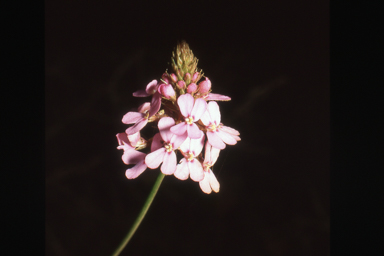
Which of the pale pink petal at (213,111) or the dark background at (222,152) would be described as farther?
the dark background at (222,152)

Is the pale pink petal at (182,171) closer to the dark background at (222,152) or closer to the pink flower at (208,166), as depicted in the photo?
the pink flower at (208,166)

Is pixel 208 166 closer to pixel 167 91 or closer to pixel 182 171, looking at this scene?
pixel 182 171

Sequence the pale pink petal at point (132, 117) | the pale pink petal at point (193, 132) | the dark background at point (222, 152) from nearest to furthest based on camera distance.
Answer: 1. the pale pink petal at point (193, 132)
2. the pale pink petal at point (132, 117)
3. the dark background at point (222, 152)

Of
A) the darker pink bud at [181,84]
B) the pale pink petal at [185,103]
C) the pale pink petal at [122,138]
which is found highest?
the darker pink bud at [181,84]

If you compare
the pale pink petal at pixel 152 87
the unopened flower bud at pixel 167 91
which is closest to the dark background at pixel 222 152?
the pale pink petal at pixel 152 87

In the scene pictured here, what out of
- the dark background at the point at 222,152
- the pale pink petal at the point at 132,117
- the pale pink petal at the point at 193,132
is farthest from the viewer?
the dark background at the point at 222,152

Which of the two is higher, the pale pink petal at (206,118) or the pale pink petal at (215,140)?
the pale pink petal at (206,118)

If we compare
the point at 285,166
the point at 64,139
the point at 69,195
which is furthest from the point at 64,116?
the point at 285,166
